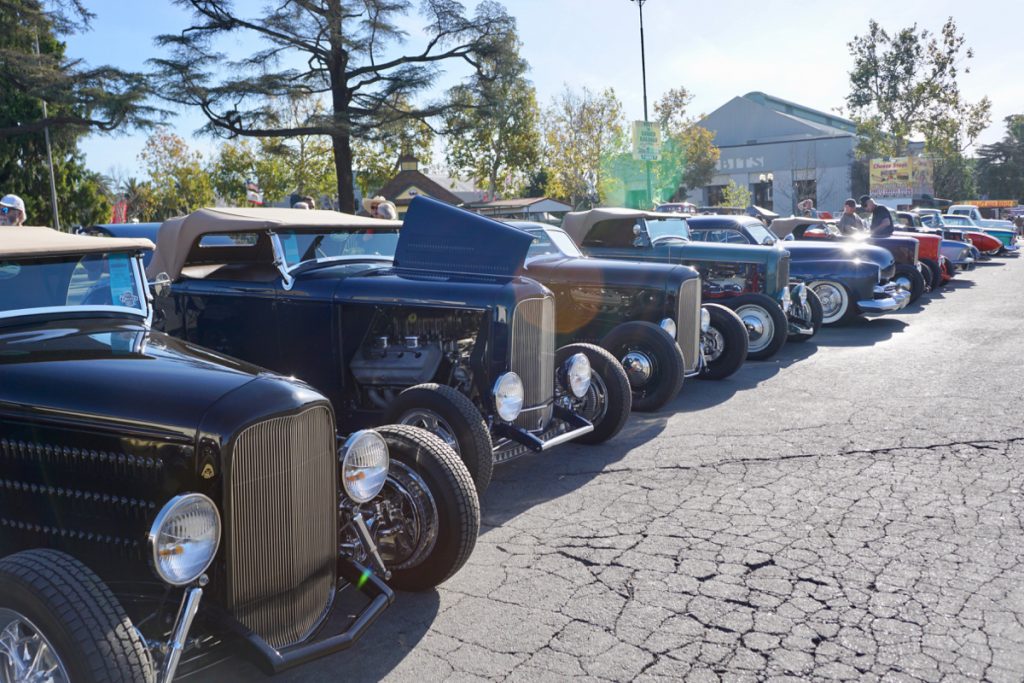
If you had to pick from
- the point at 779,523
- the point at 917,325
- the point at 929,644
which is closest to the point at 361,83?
the point at 917,325

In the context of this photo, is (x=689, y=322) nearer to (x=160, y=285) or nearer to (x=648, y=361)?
(x=648, y=361)

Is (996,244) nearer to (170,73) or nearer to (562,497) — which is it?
(170,73)

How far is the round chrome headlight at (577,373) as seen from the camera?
20.0 feet

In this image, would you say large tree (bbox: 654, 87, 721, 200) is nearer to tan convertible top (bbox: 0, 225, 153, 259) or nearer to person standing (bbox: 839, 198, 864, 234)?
person standing (bbox: 839, 198, 864, 234)

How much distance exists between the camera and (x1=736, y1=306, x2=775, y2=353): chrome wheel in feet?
34.6

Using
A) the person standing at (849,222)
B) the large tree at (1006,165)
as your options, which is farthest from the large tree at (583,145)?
the large tree at (1006,165)

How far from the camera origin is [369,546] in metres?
3.51

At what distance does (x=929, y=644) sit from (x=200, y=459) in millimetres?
2825

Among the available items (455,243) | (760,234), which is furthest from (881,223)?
(455,243)

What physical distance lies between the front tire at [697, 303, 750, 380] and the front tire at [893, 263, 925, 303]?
26.1ft

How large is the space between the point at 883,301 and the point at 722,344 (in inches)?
199

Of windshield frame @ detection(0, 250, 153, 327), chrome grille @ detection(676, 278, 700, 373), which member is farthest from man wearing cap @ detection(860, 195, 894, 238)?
windshield frame @ detection(0, 250, 153, 327)

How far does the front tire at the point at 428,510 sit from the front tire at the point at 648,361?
384 cm

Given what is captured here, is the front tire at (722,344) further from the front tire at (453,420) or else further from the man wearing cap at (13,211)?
the man wearing cap at (13,211)
